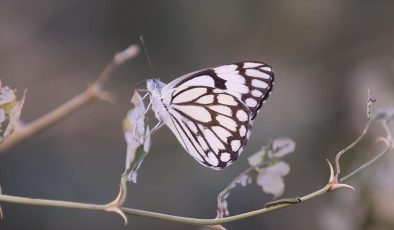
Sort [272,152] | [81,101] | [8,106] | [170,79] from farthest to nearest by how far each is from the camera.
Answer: [170,79] → [272,152] → [8,106] → [81,101]

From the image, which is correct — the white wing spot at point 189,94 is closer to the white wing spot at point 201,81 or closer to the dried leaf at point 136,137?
the white wing spot at point 201,81

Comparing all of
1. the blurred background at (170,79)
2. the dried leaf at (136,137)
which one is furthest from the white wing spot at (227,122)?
the blurred background at (170,79)

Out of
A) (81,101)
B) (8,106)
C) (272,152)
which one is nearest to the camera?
(81,101)

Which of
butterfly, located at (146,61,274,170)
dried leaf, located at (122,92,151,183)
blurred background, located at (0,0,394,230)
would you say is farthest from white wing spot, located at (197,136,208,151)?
blurred background, located at (0,0,394,230)

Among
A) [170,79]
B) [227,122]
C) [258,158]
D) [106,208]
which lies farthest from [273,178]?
[170,79]

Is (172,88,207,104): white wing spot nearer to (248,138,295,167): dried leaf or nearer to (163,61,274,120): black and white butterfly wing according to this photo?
(163,61,274,120): black and white butterfly wing

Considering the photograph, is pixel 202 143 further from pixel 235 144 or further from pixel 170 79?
pixel 170 79
